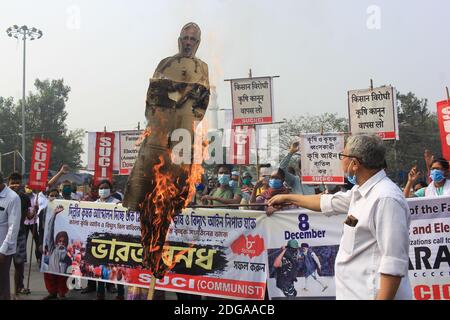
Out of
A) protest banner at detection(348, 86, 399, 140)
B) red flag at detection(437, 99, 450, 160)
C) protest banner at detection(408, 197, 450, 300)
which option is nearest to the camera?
protest banner at detection(408, 197, 450, 300)

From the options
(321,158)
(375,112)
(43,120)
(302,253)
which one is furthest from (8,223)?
(43,120)

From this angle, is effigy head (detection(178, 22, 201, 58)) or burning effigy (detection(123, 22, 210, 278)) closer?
burning effigy (detection(123, 22, 210, 278))

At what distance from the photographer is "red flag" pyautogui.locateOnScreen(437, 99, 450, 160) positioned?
8680 millimetres

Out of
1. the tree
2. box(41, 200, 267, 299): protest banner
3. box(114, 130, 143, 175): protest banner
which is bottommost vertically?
box(41, 200, 267, 299): protest banner

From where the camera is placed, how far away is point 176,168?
19.6 feet

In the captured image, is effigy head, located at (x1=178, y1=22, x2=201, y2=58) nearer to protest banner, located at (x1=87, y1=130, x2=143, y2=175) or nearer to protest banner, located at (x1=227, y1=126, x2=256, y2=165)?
protest banner, located at (x1=227, y1=126, x2=256, y2=165)

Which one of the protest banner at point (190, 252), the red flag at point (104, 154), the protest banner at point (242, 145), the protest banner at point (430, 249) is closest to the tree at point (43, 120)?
the red flag at point (104, 154)

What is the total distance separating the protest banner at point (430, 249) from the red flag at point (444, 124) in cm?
339

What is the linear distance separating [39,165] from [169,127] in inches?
222

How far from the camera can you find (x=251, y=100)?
35.1 ft

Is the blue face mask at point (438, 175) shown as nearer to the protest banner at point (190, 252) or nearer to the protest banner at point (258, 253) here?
the protest banner at point (258, 253)

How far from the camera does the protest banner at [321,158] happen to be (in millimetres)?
8867

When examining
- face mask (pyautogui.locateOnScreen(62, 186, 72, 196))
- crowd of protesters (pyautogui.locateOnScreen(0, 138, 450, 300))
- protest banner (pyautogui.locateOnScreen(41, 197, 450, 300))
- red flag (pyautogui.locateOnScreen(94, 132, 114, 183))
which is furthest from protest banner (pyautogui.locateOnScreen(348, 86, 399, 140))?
red flag (pyautogui.locateOnScreen(94, 132, 114, 183))

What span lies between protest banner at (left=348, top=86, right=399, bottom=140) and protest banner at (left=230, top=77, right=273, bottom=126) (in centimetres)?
196
